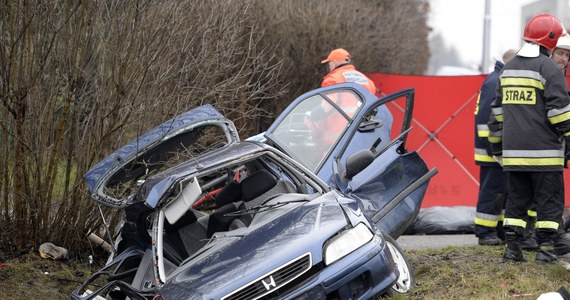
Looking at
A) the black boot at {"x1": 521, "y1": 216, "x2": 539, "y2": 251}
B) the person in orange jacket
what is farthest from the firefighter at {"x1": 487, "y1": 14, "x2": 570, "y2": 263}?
the person in orange jacket

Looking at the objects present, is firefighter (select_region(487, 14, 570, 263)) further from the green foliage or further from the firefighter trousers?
the firefighter trousers

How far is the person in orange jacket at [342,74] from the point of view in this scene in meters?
11.0

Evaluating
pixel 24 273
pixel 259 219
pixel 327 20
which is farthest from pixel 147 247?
pixel 327 20

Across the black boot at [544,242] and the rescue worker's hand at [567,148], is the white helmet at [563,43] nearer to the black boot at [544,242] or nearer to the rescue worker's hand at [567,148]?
the rescue worker's hand at [567,148]

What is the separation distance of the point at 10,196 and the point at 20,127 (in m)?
0.71

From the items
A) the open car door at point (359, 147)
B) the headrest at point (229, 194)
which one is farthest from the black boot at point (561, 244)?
the headrest at point (229, 194)

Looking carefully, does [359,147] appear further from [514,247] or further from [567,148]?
[567,148]

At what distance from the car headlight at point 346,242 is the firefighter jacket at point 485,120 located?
3249mm

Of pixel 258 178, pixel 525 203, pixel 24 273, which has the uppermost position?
pixel 258 178

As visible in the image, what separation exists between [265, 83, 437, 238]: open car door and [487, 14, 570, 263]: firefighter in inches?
31.4

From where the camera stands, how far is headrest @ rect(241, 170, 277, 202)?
711 centimetres

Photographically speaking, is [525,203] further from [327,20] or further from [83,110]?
[327,20]

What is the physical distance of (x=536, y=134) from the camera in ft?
24.7

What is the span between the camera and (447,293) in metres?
7.01
